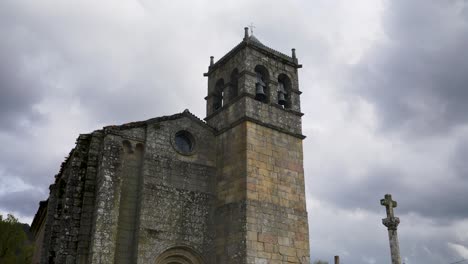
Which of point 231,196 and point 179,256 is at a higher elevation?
point 231,196

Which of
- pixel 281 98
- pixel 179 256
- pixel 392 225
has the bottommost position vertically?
pixel 179 256

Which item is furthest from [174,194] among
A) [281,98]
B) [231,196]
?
[281,98]

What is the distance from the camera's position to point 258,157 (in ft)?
50.8

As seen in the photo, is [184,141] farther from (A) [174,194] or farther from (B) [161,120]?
(A) [174,194]

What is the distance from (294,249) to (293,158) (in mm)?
3214

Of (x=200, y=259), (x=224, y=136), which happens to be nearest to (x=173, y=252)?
(x=200, y=259)

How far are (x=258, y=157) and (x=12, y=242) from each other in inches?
473

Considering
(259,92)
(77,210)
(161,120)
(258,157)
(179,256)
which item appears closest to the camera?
(77,210)

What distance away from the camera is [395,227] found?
44.4ft

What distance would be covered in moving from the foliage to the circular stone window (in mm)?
9501

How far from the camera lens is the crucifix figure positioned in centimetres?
1321

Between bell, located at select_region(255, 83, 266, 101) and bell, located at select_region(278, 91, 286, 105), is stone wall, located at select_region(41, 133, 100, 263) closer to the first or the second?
bell, located at select_region(255, 83, 266, 101)

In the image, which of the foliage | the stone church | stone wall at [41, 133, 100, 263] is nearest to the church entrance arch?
the stone church

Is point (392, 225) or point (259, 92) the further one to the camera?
point (259, 92)
